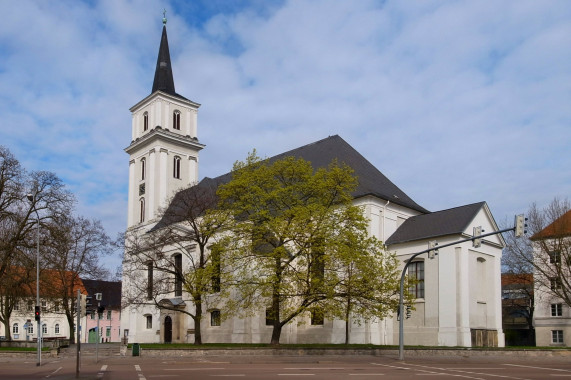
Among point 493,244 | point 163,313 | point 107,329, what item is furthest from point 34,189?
point 107,329

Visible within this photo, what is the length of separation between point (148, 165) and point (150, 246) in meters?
18.9

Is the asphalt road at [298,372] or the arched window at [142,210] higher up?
the arched window at [142,210]

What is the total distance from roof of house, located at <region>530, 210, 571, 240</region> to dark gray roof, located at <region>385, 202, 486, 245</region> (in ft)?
38.6

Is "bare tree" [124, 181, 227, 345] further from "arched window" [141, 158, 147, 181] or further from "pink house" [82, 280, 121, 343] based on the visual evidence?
"pink house" [82, 280, 121, 343]

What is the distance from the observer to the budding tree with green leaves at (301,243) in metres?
32.8

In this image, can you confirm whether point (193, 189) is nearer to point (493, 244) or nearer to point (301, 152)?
point (301, 152)

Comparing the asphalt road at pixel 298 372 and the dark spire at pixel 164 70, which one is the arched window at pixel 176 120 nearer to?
the dark spire at pixel 164 70

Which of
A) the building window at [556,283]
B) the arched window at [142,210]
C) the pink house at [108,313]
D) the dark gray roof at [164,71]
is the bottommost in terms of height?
the pink house at [108,313]

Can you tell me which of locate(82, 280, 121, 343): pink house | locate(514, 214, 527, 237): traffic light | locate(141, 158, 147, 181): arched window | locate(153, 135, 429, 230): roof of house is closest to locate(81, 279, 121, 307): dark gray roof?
locate(82, 280, 121, 343): pink house

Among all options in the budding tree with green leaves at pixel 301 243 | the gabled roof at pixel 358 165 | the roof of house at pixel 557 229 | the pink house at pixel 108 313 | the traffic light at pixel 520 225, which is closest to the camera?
the traffic light at pixel 520 225

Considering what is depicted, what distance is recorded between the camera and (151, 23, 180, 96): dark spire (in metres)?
62.5

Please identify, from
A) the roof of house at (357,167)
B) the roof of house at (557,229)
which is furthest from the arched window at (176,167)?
the roof of house at (557,229)

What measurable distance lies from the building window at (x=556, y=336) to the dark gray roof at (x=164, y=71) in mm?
45252

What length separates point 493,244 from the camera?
43406 millimetres
